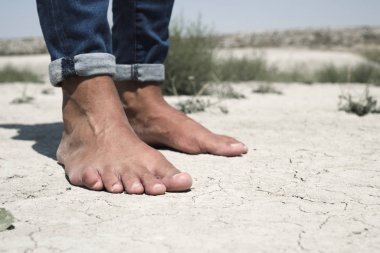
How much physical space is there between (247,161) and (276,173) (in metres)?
0.18

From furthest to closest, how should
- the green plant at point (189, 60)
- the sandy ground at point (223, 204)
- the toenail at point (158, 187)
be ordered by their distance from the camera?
the green plant at point (189, 60) → the toenail at point (158, 187) → the sandy ground at point (223, 204)

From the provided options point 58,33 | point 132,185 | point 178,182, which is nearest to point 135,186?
point 132,185

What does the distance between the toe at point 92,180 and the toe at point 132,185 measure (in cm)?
7

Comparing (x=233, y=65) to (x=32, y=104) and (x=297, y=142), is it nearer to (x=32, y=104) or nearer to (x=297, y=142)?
(x=32, y=104)

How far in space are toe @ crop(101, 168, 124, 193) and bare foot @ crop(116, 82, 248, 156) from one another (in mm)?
486

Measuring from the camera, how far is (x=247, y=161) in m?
1.60

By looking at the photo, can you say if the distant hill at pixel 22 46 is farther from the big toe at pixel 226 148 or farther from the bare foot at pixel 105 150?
the bare foot at pixel 105 150

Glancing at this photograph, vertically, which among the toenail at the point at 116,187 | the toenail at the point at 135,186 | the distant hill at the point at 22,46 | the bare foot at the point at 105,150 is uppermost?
the bare foot at the point at 105,150

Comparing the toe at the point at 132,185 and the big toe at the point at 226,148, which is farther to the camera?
the big toe at the point at 226,148

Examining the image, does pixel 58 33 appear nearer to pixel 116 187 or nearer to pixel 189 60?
pixel 116 187

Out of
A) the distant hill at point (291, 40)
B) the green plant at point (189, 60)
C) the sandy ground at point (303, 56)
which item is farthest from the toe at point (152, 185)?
the distant hill at point (291, 40)

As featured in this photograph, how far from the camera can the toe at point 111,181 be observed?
121 centimetres

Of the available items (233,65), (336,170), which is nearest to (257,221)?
(336,170)

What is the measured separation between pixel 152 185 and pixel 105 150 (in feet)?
0.67
